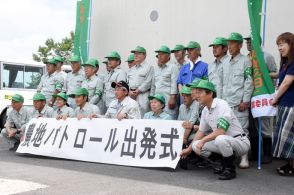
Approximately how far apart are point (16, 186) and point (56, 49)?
28778 mm

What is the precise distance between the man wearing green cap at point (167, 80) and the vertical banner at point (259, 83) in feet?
4.84

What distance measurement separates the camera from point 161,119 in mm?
5270

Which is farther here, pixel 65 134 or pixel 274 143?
pixel 65 134

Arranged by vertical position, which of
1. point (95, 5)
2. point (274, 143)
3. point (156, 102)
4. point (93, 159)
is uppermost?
point (95, 5)

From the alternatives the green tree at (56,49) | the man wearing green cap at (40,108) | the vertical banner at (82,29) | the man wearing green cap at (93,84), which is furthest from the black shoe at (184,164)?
the green tree at (56,49)

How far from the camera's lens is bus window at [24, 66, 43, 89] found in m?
11.0

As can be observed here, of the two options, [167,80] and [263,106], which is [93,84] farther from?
[263,106]

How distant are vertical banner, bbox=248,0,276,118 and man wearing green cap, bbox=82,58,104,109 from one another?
301cm

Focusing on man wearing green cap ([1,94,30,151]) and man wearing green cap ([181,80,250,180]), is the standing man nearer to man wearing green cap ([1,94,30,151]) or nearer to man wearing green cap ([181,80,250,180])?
man wearing green cap ([181,80,250,180])

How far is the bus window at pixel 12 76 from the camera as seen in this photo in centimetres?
1055

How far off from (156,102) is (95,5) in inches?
183

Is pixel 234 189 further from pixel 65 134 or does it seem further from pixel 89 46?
pixel 89 46

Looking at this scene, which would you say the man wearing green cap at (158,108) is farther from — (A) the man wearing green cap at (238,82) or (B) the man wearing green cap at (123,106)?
(A) the man wearing green cap at (238,82)

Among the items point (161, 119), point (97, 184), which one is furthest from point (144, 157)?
point (97, 184)
